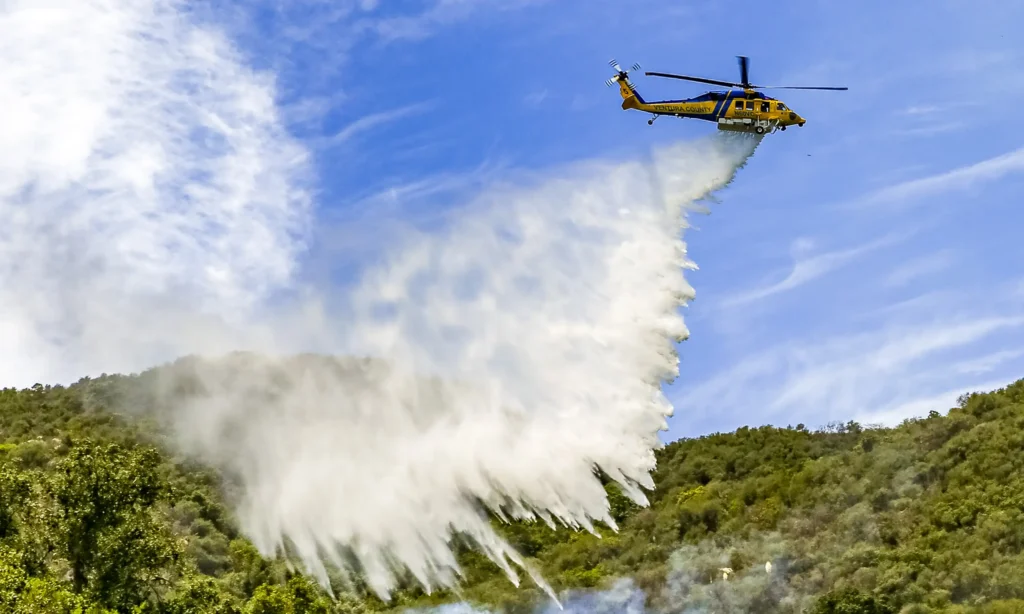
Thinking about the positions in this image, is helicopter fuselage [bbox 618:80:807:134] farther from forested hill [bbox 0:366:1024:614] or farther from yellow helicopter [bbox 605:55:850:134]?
forested hill [bbox 0:366:1024:614]

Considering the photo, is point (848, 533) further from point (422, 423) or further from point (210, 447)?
point (210, 447)

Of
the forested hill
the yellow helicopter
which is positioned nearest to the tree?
the forested hill

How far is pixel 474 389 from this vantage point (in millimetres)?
63594

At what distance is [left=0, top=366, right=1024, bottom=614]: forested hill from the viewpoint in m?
41.1

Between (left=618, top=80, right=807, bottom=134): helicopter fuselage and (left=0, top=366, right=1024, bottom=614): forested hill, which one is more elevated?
(left=618, top=80, right=807, bottom=134): helicopter fuselage

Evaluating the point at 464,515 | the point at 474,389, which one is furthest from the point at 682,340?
the point at 464,515

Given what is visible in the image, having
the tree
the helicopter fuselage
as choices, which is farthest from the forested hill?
the helicopter fuselage

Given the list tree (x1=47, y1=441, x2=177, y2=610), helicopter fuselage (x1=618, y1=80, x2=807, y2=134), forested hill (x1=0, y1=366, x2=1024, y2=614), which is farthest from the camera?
helicopter fuselage (x1=618, y1=80, x2=807, y2=134)

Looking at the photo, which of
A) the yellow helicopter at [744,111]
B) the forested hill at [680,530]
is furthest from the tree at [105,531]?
the yellow helicopter at [744,111]

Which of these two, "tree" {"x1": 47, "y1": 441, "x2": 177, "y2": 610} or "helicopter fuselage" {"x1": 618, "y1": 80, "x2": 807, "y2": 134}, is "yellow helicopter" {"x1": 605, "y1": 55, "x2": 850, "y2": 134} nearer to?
"helicopter fuselage" {"x1": 618, "y1": 80, "x2": 807, "y2": 134}

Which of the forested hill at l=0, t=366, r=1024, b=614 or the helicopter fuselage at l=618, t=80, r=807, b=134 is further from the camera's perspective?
the helicopter fuselage at l=618, t=80, r=807, b=134

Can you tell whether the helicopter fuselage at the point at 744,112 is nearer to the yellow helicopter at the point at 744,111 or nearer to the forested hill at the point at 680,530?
the yellow helicopter at the point at 744,111

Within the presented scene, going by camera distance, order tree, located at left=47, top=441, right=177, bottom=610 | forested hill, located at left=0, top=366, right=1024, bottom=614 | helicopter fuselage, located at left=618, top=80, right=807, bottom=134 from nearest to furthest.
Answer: tree, located at left=47, top=441, right=177, bottom=610 → forested hill, located at left=0, top=366, right=1024, bottom=614 → helicopter fuselage, located at left=618, top=80, right=807, bottom=134

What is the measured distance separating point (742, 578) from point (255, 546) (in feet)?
110
